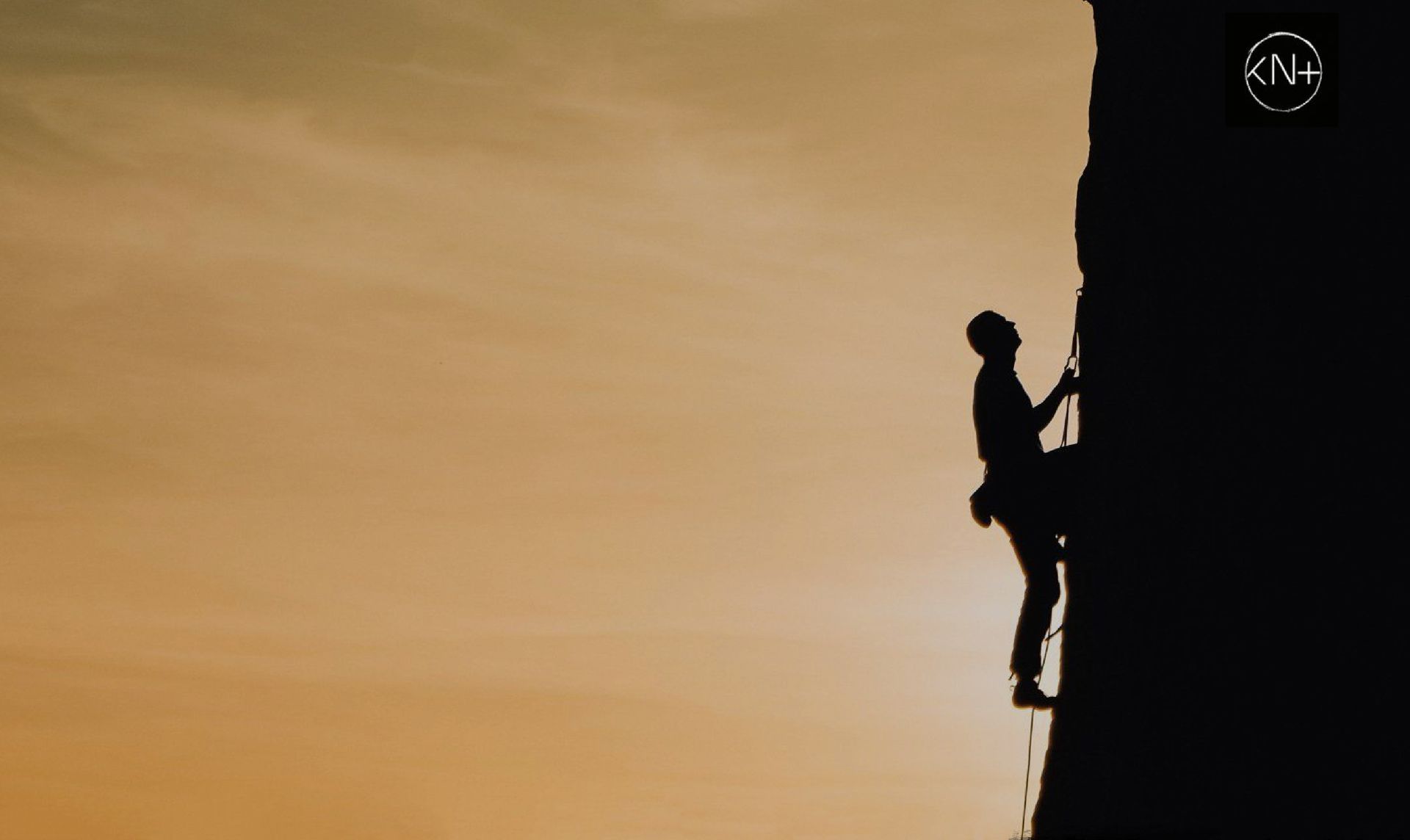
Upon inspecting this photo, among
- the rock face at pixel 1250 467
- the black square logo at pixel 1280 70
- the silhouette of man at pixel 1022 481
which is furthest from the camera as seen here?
the silhouette of man at pixel 1022 481

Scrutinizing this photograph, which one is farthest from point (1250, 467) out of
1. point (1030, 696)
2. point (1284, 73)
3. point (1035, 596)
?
point (1030, 696)

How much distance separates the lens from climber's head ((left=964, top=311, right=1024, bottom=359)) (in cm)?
1233

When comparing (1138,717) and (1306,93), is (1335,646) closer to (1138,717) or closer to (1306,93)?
(1138,717)

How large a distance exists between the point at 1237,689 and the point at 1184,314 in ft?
7.72

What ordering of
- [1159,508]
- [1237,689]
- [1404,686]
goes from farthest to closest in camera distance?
1. [1159,508]
2. [1237,689]
3. [1404,686]

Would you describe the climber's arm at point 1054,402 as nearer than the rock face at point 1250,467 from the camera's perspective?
No

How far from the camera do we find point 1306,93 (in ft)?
32.7

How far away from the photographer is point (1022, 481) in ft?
40.3

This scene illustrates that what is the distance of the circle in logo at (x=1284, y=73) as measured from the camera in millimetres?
9938

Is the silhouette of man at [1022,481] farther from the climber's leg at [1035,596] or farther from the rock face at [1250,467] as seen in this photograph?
the rock face at [1250,467]

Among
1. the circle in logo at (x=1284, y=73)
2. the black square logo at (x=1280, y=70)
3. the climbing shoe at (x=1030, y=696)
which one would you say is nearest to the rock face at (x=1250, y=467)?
the black square logo at (x=1280, y=70)

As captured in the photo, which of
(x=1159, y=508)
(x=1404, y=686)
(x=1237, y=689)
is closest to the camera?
(x=1404, y=686)

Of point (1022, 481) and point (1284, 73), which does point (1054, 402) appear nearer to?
point (1022, 481)

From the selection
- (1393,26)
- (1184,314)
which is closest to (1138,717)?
(1184,314)
